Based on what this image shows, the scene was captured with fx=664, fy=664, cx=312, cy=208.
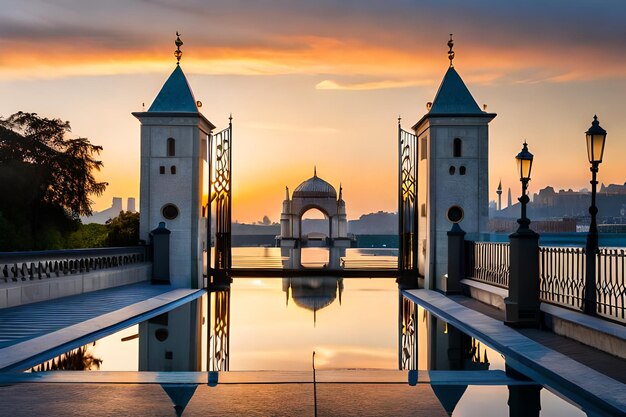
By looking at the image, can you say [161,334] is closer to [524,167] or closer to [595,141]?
[524,167]

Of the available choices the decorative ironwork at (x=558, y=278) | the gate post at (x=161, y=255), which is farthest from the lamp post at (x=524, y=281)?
the gate post at (x=161, y=255)

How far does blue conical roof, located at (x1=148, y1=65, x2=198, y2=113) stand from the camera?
2148 cm

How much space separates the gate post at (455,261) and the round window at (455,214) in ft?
3.59

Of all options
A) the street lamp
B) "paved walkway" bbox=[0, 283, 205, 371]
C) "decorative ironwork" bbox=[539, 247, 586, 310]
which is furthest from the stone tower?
A: "paved walkway" bbox=[0, 283, 205, 371]

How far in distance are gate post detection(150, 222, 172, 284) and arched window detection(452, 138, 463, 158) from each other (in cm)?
933

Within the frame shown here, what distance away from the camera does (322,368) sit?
28.3 feet

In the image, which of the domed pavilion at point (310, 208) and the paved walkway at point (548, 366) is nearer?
the paved walkway at point (548, 366)

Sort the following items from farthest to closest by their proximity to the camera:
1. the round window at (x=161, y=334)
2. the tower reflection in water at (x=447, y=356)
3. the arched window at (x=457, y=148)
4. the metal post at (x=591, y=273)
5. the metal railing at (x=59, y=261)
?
1. the arched window at (x=457, y=148)
2. the metal railing at (x=59, y=261)
3. the metal post at (x=591, y=273)
4. the round window at (x=161, y=334)
5. the tower reflection in water at (x=447, y=356)

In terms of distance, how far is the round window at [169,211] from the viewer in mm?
21125

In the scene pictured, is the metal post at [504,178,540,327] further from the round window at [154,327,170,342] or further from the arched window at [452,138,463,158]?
the arched window at [452,138,463,158]

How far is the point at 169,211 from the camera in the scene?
21.2 meters

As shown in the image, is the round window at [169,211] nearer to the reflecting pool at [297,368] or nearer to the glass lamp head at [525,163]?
the reflecting pool at [297,368]

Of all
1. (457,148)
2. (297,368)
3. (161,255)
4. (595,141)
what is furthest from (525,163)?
(161,255)

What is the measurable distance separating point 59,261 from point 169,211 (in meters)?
4.88
